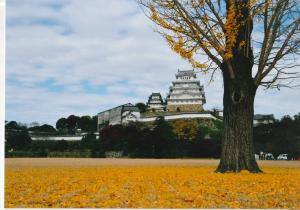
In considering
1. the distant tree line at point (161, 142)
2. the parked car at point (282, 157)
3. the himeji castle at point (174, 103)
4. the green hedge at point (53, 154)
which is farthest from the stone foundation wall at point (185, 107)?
the green hedge at point (53, 154)

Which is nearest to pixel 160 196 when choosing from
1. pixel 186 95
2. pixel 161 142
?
pixel 161 142

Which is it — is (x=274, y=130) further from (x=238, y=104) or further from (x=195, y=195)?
(x=195, y=195)

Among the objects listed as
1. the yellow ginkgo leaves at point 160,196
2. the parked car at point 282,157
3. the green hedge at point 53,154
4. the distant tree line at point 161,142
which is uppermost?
the distant tree line at point 161,142

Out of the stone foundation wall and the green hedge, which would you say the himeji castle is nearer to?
the stone foundation wall

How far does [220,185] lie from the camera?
9312mm

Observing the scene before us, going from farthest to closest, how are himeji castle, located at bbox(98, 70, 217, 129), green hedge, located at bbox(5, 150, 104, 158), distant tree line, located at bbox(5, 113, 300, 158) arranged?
1. himeji castle, located at bbox(98, 70, 217, 129)
2. green hedge, located at bbox(5, 150, 104, 158)
3. distant tree line, located at bbox(5, 113, 300, 158)

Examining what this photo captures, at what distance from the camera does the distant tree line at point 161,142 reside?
130 feet

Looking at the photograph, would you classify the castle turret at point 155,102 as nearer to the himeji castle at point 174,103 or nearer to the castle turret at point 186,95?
the himeji castle at point 174,103

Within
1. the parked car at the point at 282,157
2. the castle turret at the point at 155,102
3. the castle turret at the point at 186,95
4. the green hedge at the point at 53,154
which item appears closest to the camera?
the green hedge at the point at 53,154

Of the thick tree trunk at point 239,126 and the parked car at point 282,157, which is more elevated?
the thick tree trunk at point 239,126

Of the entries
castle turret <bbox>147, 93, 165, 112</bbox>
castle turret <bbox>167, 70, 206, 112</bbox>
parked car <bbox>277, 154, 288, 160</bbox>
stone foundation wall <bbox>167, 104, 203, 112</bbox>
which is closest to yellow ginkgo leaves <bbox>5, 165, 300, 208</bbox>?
parked car <bbox>277, 154, 288, 160</bbox>

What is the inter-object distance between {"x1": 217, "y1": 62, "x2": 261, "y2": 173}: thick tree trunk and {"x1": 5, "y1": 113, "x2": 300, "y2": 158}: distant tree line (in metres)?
25.7

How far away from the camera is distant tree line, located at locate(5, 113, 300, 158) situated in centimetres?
3972

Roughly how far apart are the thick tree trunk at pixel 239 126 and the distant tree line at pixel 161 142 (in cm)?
2567
